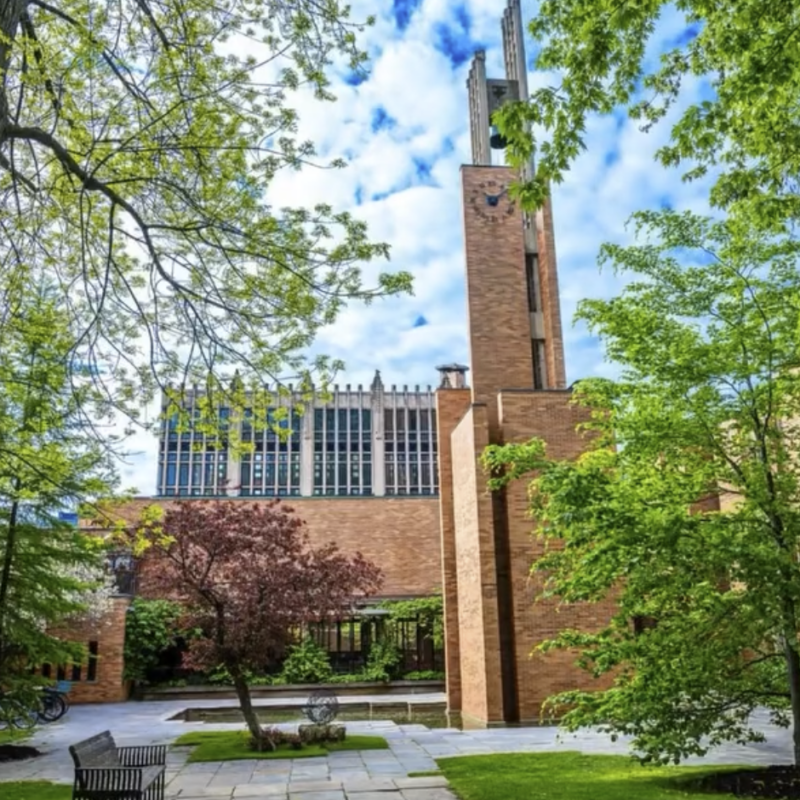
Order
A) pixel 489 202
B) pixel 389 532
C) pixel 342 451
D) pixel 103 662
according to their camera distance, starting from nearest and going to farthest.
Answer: pixel 489 202, pixel 103 662, pixel 389 532, pixel 342 451

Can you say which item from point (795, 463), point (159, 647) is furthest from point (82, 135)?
point (159, 647)

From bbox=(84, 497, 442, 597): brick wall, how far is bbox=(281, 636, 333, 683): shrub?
3.59 metres

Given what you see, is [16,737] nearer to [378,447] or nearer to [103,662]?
[103,662]

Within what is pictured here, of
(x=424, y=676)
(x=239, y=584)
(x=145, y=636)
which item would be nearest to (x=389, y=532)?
(x=424, y=676)

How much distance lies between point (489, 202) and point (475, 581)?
8913 mm

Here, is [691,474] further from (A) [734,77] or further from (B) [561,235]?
(B) [561,235]

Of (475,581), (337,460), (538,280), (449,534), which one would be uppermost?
(337,460)

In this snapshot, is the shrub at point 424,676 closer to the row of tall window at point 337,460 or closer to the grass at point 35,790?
the grass at point 35,790

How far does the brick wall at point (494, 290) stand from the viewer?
18.7 m

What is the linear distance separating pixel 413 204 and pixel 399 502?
2188cm

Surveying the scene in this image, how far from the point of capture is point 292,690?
23.5 meters

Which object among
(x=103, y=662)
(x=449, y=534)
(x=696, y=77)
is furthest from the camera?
(x=103, y=662)

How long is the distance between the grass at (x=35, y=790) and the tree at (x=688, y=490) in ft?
18.3

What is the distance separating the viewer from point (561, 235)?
19.8 meters
